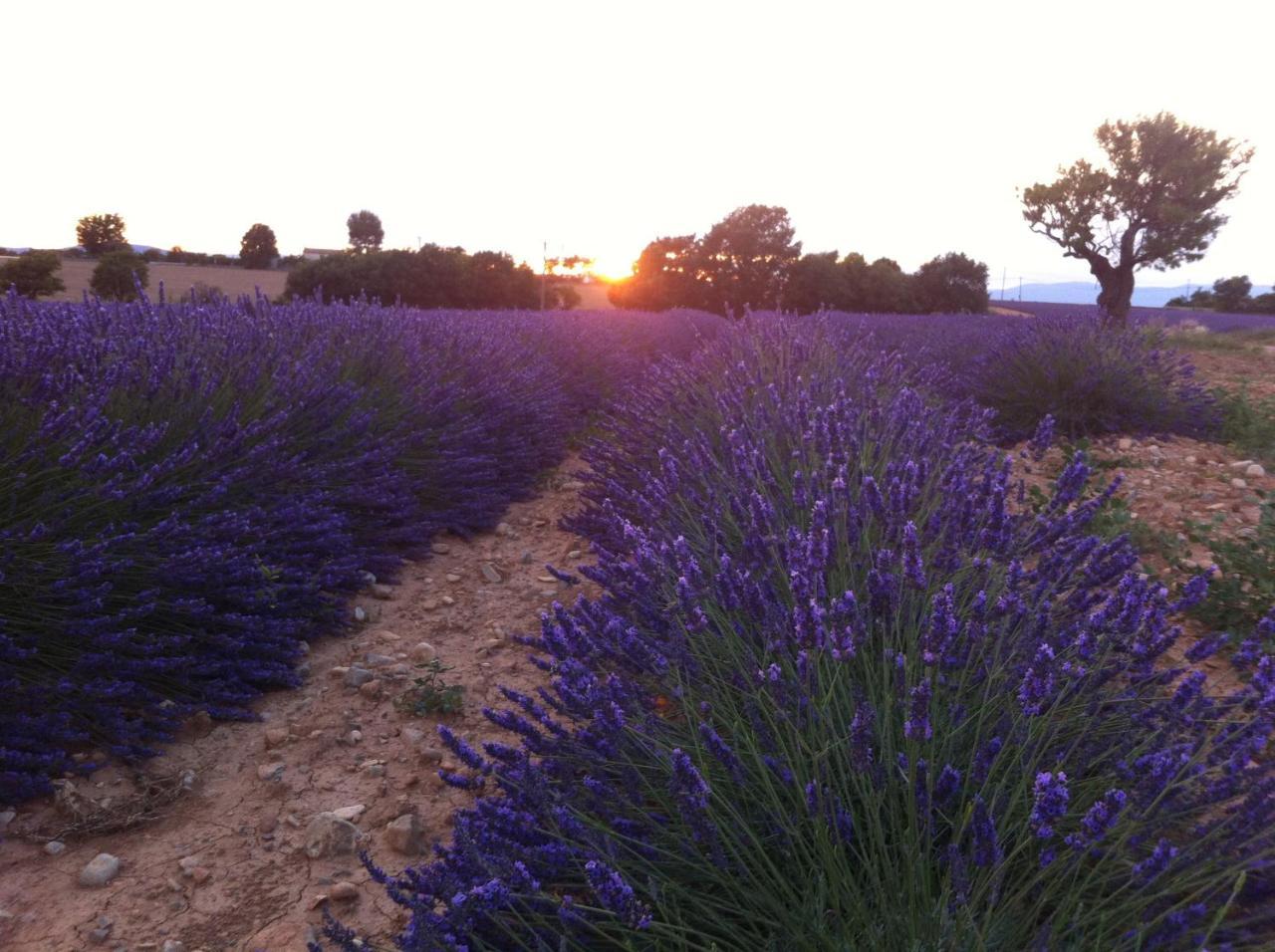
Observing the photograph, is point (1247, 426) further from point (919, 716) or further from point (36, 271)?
point (36, 271)

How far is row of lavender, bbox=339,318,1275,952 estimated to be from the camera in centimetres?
117

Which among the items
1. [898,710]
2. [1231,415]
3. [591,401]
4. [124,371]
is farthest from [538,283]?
[898,710]

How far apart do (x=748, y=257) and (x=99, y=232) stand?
2211 cm

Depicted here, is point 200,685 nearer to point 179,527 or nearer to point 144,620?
point 144,620

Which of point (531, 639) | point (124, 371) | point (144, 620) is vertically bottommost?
point (144, 620)

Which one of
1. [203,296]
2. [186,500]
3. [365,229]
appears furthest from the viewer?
[365,229]

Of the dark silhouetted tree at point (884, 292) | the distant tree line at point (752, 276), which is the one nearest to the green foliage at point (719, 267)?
the distant tree line at point (752, 276)

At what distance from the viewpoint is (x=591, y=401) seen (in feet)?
25.9

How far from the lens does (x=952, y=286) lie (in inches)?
1215

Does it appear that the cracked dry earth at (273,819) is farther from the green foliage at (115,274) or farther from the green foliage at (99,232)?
the green foliage at (99,232)

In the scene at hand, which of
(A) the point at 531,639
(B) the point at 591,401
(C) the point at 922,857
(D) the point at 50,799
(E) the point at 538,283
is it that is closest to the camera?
(C) the point at 922,857

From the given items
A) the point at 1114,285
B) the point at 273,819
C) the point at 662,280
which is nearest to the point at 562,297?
the point at 662,280

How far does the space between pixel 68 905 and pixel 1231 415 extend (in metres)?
6.95

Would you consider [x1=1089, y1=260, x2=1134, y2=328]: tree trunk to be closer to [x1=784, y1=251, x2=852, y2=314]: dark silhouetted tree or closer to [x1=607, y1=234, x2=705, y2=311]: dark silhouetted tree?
[x1=784, y1=251, x2=852, y2=314]: dark silhouetted tree
